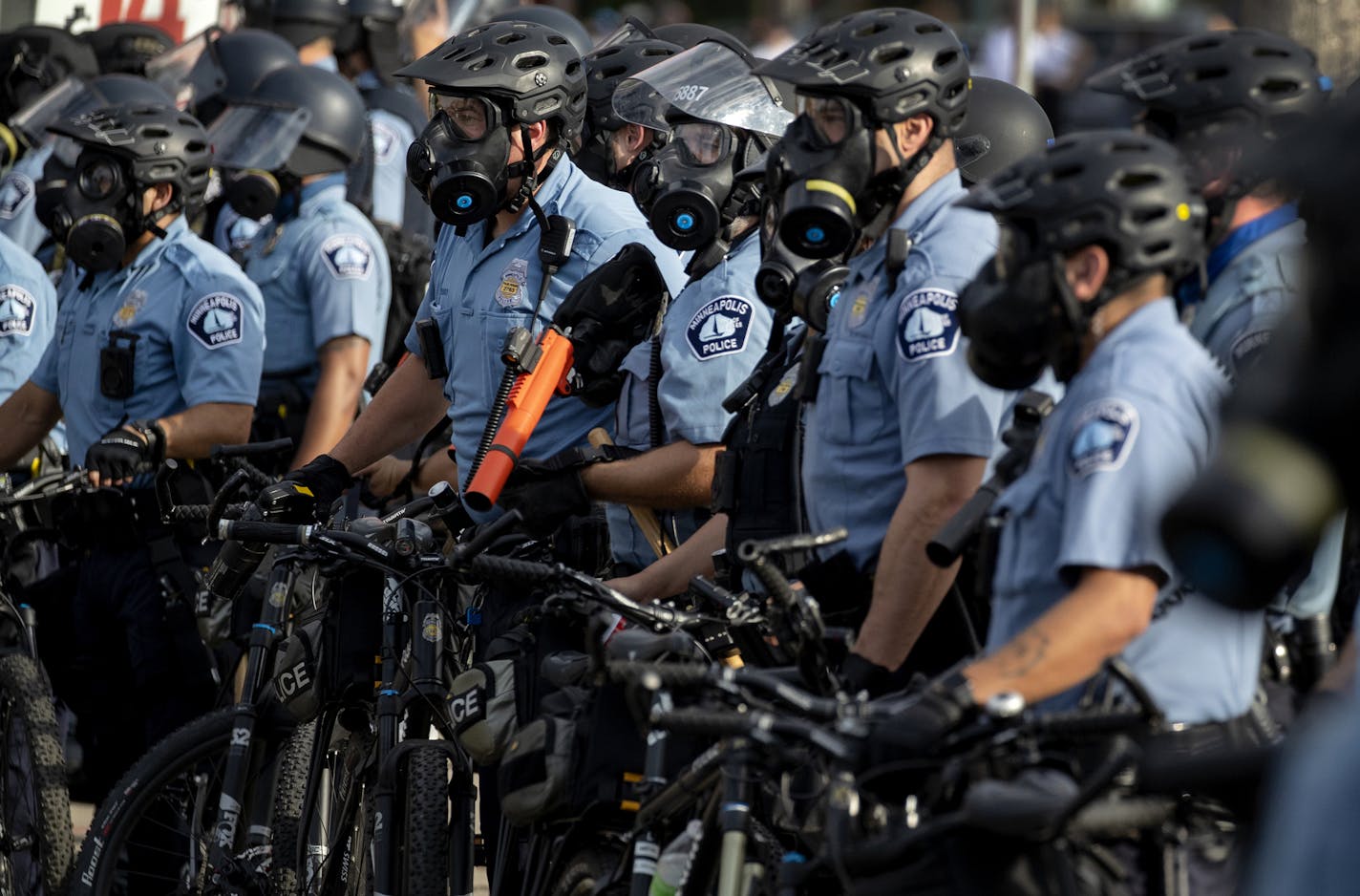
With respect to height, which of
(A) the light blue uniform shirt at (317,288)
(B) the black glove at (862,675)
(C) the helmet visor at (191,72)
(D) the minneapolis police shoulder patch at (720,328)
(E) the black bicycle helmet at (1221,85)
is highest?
(E) the black bicycle helmet at (1221,85)

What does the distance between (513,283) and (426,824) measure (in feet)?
4.46

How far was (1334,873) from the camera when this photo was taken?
1.54 m

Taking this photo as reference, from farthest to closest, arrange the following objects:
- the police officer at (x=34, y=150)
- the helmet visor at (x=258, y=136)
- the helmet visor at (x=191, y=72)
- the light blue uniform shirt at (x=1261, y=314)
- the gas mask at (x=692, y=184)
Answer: the helmet visor at (x=191, y=72) < the police officer at (x=34, y=150) < the helmet visor at (x=258, y=136) < the gas mask at (x=692, y=184) < the light blue uniform shirt at (x=1261, y=314)

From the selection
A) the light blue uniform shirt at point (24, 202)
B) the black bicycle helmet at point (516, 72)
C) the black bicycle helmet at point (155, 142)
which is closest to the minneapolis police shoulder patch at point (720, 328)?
the black bicycle helmet at point (516, 72)

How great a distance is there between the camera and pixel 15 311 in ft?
23.6

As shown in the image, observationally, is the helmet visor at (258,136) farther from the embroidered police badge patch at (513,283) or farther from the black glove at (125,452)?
the embroidered police badge patch at (513,283)

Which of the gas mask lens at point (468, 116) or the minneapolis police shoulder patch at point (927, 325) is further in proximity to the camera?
the gas mask lens at point (468, 116)

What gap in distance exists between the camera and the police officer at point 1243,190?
12.0 ft

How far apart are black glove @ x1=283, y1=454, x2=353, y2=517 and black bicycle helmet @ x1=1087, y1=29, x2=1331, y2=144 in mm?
2231

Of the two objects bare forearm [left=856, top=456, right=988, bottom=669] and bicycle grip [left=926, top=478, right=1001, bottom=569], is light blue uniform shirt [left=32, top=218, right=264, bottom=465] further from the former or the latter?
bicycle grip [left=926, top=478, right=1001, bottom=569]

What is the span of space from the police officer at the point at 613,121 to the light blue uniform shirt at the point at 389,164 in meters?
2.90

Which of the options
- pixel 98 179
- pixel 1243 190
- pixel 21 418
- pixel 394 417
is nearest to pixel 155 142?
pixel 98 179

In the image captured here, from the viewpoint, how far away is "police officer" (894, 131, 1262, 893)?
2.99 m

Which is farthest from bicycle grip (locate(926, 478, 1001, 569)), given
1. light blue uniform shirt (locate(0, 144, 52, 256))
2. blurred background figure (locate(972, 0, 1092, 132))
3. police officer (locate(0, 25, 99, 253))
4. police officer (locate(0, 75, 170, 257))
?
blurred background figure (locate(972, 0, 1092, 132))
